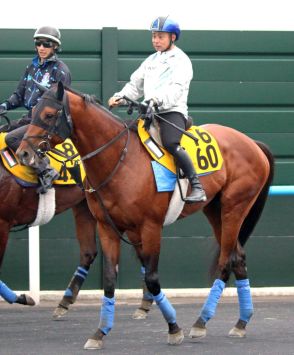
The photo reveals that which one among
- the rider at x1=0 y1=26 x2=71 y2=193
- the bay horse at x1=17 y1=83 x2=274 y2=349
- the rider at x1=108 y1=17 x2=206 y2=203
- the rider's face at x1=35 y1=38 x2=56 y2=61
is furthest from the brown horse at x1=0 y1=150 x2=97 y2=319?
the rider at x1=108 y1=17 x2=206 y2=203

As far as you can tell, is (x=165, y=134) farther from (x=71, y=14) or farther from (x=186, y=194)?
(x=71, y=14)

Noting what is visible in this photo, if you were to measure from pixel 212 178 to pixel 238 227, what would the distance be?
504 millimetres

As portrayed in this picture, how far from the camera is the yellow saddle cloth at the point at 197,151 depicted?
31.4ft

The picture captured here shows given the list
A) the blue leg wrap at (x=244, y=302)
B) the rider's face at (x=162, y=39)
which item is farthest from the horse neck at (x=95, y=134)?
the blue leg wrap at (x=244, y=302)

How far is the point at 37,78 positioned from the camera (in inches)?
427

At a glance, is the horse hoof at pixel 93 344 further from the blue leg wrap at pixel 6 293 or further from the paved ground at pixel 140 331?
the blue leg wrap at pixel 6 293

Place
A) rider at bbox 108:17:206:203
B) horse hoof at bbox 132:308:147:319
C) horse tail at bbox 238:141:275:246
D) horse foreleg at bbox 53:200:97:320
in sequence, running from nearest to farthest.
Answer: rider at bbox 108:17:206:203 < horse tail at bbox 238:141:275:246 < horse hoof at bbox 132:308:147:319 < horse foreleg at bbox 53:200:97:320

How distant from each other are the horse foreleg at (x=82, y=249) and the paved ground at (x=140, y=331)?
21 cm

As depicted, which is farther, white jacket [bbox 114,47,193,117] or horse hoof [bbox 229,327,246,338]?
horse hoof [bbox 229,327,246,338]

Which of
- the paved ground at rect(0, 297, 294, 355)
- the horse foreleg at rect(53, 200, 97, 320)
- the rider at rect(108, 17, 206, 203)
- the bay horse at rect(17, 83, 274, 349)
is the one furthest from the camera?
the horse foreleg at rect(53, 200, 97, 320)

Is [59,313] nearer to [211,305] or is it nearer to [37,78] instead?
[211,305]

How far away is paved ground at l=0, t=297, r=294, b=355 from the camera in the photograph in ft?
30.3

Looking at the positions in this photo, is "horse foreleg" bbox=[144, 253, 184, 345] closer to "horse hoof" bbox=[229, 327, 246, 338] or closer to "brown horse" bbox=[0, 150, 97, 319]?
"horse hoof" bbox=[229, 327, 246, 338]

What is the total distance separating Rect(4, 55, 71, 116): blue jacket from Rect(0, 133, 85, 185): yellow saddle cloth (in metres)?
0.42
